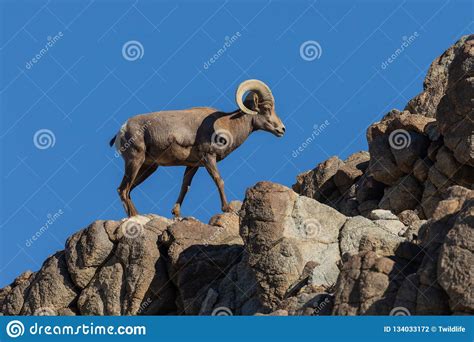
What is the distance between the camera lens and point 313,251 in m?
20.9

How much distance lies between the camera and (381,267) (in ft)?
53.6

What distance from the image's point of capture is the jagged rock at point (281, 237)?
20.4 m

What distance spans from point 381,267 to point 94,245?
10.3 metres

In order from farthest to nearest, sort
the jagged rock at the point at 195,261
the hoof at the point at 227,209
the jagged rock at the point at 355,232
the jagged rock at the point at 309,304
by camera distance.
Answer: the hoof at the point at 227,209
the jagged rock at the point at 195,261
the jagged rock at the point at 355,232
the jagged rock at the point at 309,304

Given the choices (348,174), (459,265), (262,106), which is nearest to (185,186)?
(262,106)

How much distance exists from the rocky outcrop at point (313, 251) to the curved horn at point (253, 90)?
2608 millimetres

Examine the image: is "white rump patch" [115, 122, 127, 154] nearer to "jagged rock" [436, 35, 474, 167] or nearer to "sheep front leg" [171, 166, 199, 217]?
"sheep front leg" [171, 166, 199, 217]

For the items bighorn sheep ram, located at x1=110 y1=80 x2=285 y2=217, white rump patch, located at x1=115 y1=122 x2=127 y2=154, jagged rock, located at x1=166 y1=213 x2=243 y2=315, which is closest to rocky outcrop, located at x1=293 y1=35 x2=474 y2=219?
bighorn sheep ram, located at x1=110 y1=80 x2=285 y2=217

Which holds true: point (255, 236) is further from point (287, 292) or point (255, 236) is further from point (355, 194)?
point (355, 194)

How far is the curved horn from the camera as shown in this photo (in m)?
27.2

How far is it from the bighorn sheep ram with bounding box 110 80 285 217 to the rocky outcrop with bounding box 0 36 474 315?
1.42 m

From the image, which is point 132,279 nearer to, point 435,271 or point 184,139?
point 184,139

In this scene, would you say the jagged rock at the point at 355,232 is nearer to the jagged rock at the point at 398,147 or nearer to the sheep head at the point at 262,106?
the sheep head at the point at 262,106

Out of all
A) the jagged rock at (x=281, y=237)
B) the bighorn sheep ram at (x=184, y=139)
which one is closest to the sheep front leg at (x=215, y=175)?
the bighorn sheep ram at (x=184, y=139)
